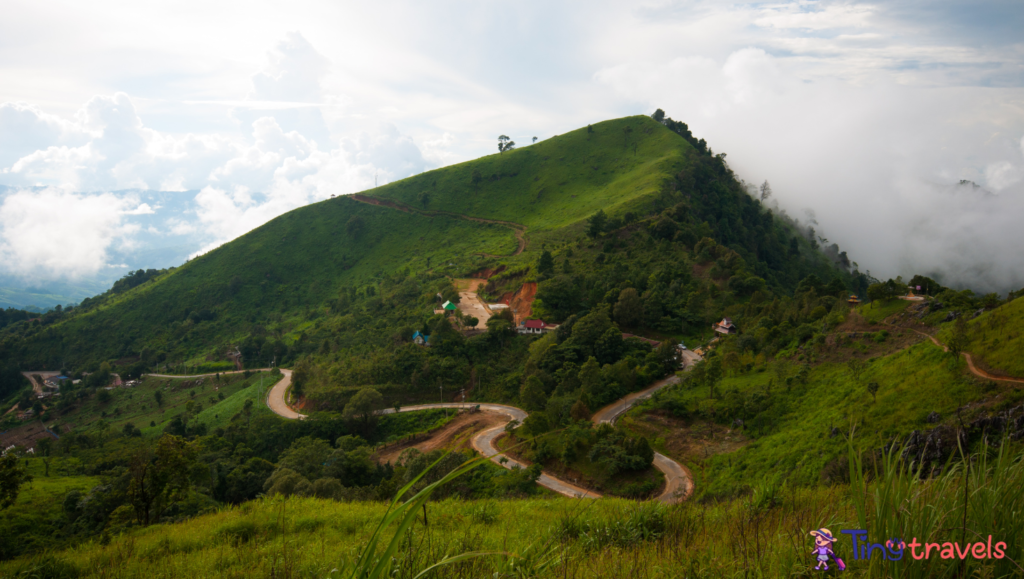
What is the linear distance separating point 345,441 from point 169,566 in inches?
1036

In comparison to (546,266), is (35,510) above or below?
below

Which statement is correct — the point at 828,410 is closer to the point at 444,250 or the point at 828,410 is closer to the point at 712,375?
the point at 712,375

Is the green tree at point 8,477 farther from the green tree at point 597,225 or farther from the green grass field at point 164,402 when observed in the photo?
the green tree at point 597,225

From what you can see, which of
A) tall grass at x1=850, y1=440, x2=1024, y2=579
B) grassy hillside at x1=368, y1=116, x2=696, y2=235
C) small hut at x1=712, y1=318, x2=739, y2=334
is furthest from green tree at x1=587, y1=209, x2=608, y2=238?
tall grass at x1=850, y1=440, x2=1024, y2=579

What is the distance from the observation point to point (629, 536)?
13.9 ft

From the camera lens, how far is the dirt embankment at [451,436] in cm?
2855

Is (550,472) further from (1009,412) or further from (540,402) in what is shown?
(1009,412)

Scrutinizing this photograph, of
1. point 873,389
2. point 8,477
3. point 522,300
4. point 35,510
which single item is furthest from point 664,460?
point 35,510

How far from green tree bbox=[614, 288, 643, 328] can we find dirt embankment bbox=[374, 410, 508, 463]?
13415 millimetres

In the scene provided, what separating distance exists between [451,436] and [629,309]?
58.3ft

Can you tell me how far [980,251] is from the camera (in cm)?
8331

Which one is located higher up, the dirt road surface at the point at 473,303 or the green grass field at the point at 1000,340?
the dirt road surface at the point at 473,303

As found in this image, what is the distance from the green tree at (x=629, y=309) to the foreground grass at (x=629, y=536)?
3143 cm

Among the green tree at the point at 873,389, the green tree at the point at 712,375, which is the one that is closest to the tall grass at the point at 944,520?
the green tree at the point at 873,389
